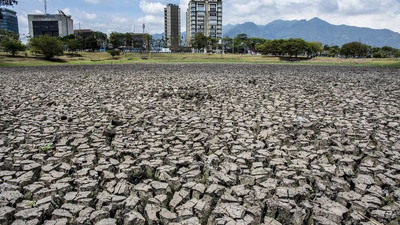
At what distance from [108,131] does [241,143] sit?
3.00 m

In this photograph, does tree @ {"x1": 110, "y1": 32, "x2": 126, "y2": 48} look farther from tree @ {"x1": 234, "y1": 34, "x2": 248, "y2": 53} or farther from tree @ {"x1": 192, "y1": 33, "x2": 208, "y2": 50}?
tree @ {"x1": 234, "y1": 34, "x2": 248, "y2": 53}

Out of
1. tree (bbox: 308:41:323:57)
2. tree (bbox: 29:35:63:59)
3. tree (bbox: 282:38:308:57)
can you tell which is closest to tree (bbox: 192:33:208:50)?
tree (bbox: 308:41:323:57)

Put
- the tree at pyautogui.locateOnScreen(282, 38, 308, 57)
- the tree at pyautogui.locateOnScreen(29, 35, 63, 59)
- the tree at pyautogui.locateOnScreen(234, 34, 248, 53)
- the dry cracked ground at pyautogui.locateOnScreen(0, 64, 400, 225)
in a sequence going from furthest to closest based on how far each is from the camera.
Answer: the tree at pyautogui.locateOnScreen(234, 34, 248, 53)
the tree at pyautogui.locateOnScreen(282, 38, 308, 57)
the tree at pyautogui.locateOnScreen(29, 35, 63, 59)
the dry cracked ground at pyautogui.locateOnScreen(0, 64, 400, 225)

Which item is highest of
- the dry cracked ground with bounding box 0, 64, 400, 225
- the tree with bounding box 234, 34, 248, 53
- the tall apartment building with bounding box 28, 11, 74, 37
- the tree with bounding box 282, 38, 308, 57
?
the tall apartment building with bounding box 28, 11, 74, 37

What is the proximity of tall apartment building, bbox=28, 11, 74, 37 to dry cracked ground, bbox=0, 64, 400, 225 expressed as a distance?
195717 millimetres

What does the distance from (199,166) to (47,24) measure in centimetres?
20789

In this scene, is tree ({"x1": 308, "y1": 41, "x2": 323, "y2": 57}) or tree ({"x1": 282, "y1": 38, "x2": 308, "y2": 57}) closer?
tree ({"x1": 282, "y1": 38, "x2": 308, "y2": 57})

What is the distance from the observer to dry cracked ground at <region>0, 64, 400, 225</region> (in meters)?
3.51

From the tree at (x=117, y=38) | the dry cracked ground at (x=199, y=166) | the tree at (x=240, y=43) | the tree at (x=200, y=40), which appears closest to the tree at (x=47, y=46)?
the dry cracked ground at (x=199, y=166)

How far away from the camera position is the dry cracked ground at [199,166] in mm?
3508

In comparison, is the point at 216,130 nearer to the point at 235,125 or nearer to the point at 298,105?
the point at 235,125

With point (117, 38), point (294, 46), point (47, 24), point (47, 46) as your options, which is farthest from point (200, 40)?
point (47, 24)

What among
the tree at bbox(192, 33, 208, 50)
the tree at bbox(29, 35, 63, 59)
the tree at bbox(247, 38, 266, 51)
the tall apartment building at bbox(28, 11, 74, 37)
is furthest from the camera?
the tall apartment building at bbox(28, 11, 74, 37)

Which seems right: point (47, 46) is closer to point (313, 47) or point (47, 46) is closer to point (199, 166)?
point (199, 166)
